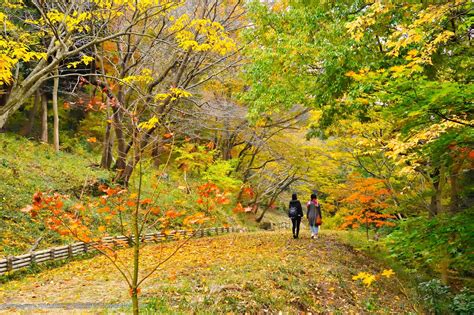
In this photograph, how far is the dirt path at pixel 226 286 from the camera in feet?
21.7

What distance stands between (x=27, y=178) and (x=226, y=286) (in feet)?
38.3

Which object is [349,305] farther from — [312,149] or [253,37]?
[312,149]

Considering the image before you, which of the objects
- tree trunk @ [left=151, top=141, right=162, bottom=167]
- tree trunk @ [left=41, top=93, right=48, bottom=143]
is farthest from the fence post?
tree trunk @ [left=41, top=93, right=48, bottom=143]

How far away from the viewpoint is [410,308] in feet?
31.5

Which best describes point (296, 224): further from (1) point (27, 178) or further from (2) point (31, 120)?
(2) point (31, 120)

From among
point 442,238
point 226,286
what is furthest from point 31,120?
point 442,238

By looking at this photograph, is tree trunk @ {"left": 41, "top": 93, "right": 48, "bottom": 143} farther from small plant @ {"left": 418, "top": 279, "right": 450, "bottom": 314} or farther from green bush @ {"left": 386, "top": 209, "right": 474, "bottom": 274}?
green bush @ {"left": 386, "top": 209, "right": 474, "bottom": 274}

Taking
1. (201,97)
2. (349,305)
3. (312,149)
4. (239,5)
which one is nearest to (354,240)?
(312,149)

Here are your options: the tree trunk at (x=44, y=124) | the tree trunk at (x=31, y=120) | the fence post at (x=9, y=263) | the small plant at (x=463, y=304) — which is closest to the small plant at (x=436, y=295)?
the small plant at (x=463, y=304)

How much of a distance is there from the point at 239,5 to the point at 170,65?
4000mm

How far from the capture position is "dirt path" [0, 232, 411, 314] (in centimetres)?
661

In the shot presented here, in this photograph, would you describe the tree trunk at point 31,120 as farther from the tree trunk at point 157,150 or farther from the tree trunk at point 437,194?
the tree trunk at point 437,194

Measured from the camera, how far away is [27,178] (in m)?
15.3

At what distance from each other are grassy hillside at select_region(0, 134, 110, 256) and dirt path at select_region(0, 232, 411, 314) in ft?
5.84
